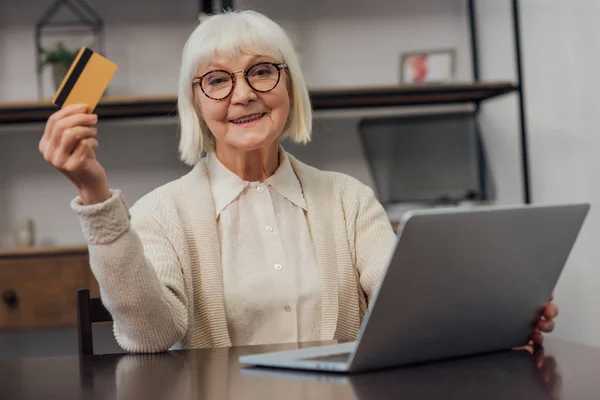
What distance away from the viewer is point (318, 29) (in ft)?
10.9

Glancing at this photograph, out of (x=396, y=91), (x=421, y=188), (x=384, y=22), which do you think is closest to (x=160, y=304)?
(x=396, y=91)

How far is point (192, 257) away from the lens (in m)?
1.55

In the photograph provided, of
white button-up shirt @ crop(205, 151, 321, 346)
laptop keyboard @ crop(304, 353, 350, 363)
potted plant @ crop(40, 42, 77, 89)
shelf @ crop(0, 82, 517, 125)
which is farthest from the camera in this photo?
potted plant @ crop(40, 42, 77, 89)

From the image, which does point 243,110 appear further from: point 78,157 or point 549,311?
point 549,311

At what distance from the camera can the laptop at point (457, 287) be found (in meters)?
0.90

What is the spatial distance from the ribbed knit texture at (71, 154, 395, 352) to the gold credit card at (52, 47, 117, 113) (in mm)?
148

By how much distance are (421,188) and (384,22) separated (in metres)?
0.68

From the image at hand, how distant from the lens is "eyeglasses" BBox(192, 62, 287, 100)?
1.64 meters

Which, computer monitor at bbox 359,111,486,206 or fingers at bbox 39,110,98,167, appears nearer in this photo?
fingers at bbox 39,110,98,167

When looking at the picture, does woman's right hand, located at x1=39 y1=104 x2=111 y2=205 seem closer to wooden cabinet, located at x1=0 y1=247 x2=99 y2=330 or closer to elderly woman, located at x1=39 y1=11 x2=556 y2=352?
elderly woman, located at x1=39 y1=11 x2=556 y2=352

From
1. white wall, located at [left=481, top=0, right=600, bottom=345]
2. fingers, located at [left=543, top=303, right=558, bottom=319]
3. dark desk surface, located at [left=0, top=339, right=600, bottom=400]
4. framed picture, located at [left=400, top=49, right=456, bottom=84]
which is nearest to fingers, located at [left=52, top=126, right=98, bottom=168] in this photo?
dark desk surface, located at [left=0, top=339, right=600, bottom=400]

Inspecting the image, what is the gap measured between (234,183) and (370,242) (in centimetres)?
29

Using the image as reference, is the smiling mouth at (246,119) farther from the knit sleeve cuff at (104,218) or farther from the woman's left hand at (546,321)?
the woman's left hand at (546,321)

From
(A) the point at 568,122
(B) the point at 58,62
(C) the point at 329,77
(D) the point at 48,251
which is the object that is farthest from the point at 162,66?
(A) the point at 568,122
